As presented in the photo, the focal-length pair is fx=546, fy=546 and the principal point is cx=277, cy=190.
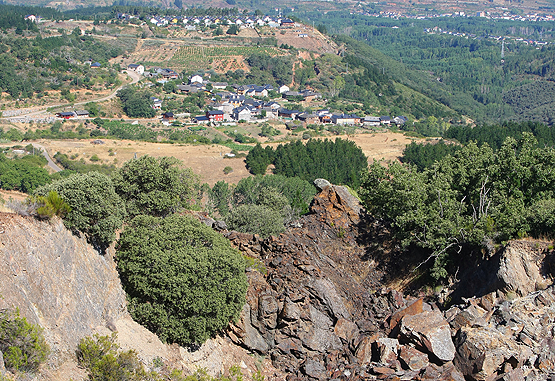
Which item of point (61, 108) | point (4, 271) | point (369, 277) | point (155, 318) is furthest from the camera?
point (61, 108)

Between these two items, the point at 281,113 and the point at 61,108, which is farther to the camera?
the point at 281,113

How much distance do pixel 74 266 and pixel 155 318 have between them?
2.96m

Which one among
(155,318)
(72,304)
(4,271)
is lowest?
(155,318)

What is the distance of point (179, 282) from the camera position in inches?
677

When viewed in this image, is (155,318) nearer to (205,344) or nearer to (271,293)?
(205,344)

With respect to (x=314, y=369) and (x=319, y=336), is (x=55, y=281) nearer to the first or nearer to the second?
(x=314, y=369)

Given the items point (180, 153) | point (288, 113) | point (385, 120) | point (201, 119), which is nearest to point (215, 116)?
point (201, 119)

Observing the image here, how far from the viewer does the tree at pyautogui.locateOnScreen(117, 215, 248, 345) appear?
56.5 ft

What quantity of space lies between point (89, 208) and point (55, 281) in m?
2.62

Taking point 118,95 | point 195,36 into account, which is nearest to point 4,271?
point 118,95

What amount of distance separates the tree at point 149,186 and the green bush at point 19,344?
871cm

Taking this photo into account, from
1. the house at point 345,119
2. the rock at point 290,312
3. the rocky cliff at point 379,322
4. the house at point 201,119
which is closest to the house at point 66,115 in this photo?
the house at point 201,119

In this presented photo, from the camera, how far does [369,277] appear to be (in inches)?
915

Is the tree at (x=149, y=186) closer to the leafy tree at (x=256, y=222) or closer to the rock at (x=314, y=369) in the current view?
the leafy tree at (x=256, y=222)
